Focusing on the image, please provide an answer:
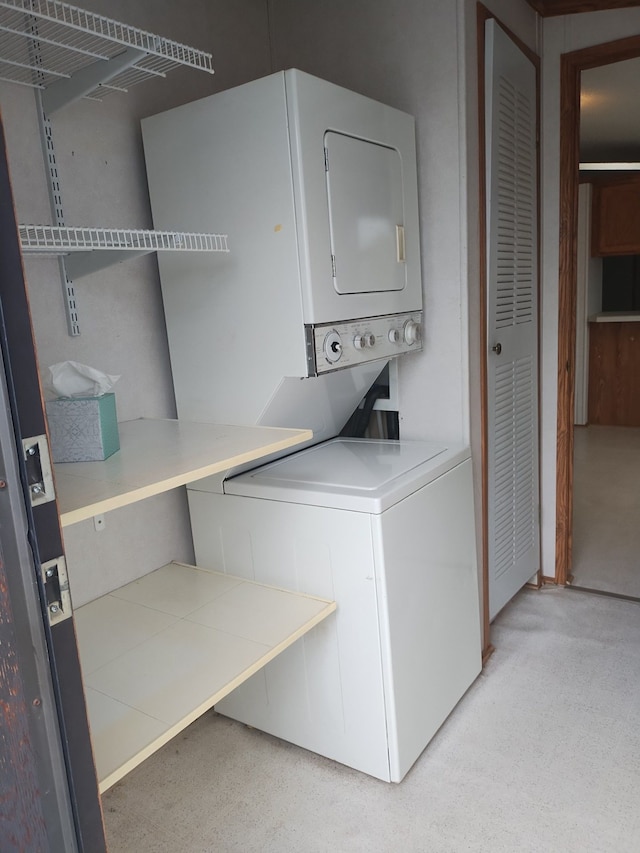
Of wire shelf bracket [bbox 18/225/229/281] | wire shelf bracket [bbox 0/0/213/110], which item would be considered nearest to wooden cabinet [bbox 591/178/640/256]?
wire shelf bracket [bbox 18/225/229/281]

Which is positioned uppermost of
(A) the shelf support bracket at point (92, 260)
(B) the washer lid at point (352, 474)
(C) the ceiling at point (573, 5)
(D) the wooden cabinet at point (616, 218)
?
(C) the ceiling at point (573, 5)

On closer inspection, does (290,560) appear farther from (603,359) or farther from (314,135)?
(603,359)

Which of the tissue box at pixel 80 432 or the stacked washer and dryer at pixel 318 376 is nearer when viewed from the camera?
the tissue box at pixel 80 432

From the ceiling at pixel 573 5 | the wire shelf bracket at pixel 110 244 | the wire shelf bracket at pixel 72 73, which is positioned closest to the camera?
the wire shelf bracket at pixel 72 73

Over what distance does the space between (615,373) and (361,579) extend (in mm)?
5396

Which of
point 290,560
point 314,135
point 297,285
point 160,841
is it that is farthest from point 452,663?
point 314,135

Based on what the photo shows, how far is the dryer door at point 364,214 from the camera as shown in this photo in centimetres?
178

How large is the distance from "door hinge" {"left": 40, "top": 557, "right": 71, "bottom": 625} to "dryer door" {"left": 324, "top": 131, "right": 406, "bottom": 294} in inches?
44.5

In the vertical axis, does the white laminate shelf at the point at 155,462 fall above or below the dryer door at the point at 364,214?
below

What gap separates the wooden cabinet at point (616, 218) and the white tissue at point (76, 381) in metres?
5.97

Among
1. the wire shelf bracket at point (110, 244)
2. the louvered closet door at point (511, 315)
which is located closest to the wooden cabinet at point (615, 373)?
the louvered closet door at point (511, 315)

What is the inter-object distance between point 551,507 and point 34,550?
2.66 meters

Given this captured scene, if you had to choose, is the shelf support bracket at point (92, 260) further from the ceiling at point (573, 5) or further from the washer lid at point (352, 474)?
the ceiling at point (573, 5)

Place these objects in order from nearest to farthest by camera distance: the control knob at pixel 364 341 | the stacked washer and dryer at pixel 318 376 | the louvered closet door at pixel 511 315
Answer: the stacked washer and dryer at pixel 318 376
the control knob at pixel 364 341
the louvered closet door at pixel 511 315
